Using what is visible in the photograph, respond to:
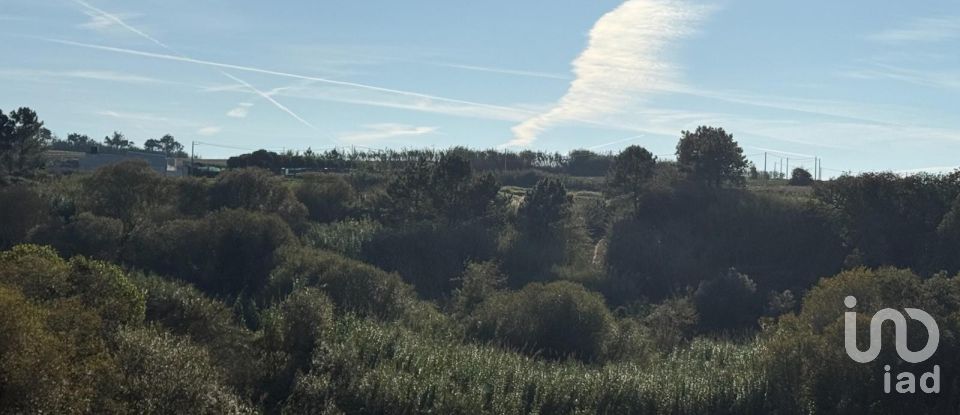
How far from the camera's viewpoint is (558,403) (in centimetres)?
3600

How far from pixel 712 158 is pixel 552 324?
39065 mm

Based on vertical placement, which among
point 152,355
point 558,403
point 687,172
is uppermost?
point 687,172

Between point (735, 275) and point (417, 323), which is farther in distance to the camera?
point (735, 275)

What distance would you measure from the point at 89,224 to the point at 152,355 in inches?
1368

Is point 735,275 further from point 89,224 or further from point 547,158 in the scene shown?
point 547,158

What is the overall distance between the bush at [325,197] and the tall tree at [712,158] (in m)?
28.1

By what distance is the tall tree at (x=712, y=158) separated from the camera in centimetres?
8344

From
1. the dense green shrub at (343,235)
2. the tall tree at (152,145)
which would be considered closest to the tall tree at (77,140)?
the tall tree at (152,145)

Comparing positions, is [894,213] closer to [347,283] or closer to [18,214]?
[347,283]

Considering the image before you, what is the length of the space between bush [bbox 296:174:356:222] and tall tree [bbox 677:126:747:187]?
28.1 metres

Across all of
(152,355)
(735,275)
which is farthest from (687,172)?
(152,355)

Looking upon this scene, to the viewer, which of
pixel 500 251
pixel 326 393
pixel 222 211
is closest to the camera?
pixel 326 393

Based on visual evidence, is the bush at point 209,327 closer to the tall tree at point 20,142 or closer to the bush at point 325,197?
the bush at point 325,197

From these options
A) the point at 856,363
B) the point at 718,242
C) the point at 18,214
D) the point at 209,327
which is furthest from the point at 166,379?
the point at 718,242
